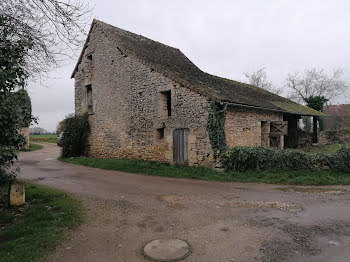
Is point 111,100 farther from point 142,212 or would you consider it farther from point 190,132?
point 142,212

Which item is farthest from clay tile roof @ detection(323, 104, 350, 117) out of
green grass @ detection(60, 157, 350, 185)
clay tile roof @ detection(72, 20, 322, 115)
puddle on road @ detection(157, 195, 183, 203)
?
puddle on road @ detection(157, 195, 183, 203)

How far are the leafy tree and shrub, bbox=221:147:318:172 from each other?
7.60 meters

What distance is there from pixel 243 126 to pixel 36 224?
10.3m

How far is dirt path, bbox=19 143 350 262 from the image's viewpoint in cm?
417

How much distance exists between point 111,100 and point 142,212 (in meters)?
11.1

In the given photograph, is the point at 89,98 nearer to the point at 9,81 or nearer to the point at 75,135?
the point at 75,135

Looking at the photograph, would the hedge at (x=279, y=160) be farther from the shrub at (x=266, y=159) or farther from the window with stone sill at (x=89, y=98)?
the window with stone sill at (x=89, y=98)

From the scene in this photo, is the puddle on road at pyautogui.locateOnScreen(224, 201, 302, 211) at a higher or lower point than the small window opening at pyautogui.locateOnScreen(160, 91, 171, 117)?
lower

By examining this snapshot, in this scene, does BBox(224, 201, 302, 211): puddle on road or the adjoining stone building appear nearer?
BBox(224, 201, 302, 211): puddle on road

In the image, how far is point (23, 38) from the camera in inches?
246

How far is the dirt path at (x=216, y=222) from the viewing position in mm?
4168

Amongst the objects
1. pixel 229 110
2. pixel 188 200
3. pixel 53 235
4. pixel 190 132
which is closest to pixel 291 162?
pixel 229 110

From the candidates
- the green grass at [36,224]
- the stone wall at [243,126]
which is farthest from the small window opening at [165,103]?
the green grass at [36,224]

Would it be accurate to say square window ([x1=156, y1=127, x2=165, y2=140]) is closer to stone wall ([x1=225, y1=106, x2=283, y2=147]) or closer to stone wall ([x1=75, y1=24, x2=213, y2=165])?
stone wall ([x1=75, y1=24, x2=213, y2=165])
